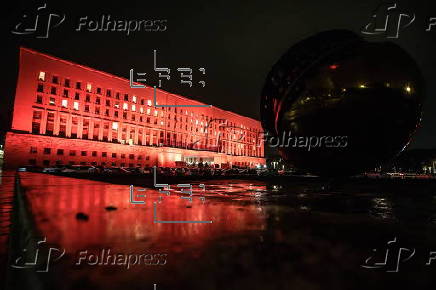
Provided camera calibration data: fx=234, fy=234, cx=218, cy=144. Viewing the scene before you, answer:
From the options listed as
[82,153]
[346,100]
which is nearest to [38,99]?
[82,153]

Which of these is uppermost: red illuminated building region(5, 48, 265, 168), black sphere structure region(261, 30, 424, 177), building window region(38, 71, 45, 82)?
building window region(38, 71, 45, 82)

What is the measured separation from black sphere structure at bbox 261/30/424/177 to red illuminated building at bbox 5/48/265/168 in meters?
49.6

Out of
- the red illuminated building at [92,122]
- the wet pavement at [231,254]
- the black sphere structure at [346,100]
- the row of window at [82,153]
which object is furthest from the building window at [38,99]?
the black sphere structure at [346,100]

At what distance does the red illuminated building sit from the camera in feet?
138

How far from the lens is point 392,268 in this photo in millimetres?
1451

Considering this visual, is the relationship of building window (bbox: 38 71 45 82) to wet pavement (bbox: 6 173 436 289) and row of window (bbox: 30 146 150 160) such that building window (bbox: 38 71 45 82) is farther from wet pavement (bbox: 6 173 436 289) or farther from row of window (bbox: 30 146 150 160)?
wet pavement (bbox: 6 173 436 289)

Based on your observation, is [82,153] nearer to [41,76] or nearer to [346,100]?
[41,76]

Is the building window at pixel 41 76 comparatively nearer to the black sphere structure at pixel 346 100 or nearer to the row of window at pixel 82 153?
the row of window at pixel 82 153

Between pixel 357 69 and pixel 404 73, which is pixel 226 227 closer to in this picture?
pixel 357 69

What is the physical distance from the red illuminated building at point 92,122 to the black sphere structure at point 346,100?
49.6m

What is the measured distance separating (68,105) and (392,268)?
56524 millimetres

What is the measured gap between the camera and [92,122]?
50312mm

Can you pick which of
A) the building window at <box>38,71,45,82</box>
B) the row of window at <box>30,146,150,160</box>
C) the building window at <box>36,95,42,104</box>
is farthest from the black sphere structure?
the building window at <box>38,71,45,82</box>

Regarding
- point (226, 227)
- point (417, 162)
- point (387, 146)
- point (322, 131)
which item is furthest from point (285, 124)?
point (417, 162)
